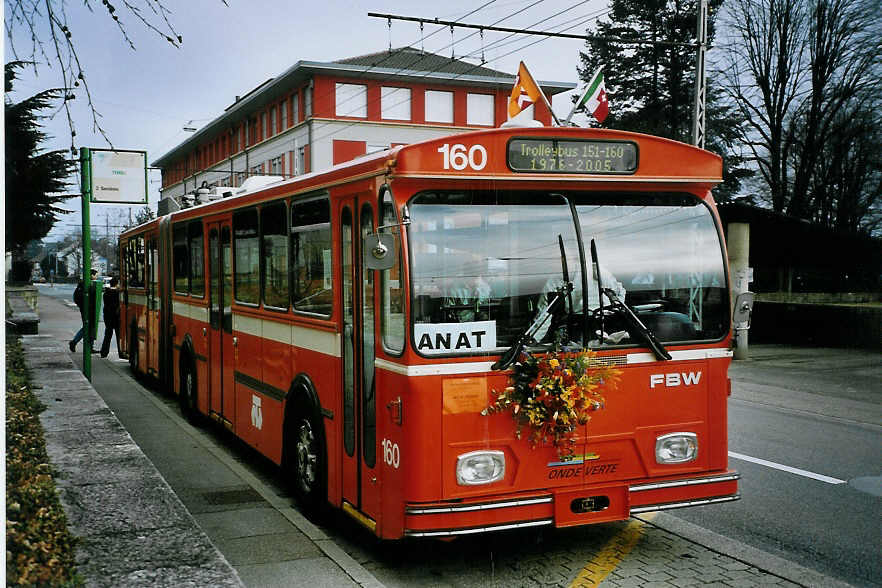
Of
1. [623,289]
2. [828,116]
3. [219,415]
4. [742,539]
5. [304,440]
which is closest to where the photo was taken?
[623,289]

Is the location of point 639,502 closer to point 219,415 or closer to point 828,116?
point 219,415

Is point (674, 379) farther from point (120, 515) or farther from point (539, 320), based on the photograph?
point (120, 515)

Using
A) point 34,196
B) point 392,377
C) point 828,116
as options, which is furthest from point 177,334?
point 828,116

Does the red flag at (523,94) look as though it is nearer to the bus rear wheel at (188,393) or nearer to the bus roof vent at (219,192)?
the bus roof vent at (219,192)

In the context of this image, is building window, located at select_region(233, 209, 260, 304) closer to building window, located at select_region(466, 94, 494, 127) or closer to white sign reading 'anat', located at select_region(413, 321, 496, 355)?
white sign reading 'anat', located at select_region(413, 321, 496, 355)

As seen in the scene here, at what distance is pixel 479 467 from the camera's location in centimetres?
546

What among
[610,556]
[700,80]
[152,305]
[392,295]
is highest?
[700,80]

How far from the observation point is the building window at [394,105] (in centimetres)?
4044

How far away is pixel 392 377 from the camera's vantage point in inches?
219

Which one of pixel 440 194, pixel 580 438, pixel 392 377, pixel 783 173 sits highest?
pixel 783 173

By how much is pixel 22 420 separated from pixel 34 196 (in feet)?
20.3

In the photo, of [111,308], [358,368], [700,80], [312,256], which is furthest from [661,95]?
[358,368]

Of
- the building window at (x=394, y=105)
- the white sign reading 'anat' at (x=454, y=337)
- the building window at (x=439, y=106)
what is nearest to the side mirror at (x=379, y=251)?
the white sign reading 'anat' at (x=454, y=337)

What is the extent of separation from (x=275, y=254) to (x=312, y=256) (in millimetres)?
1060
